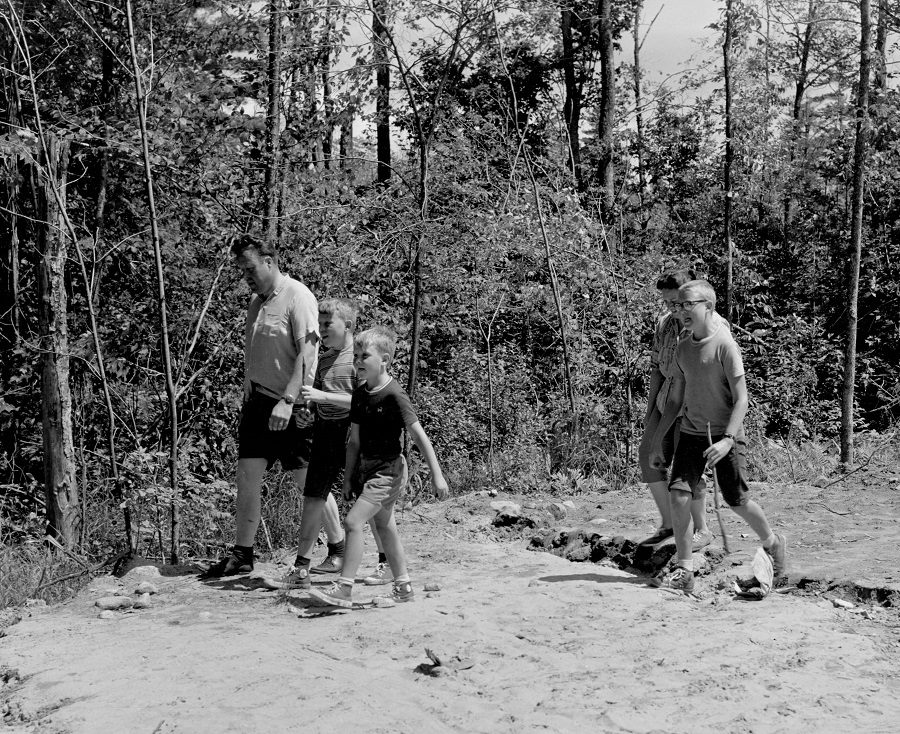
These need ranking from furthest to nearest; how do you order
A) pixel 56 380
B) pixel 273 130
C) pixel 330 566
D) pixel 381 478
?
1. pixel 273 130
2. pixel 56 380
3. pixel 330 566
4. pixel 381 478

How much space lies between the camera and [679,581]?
5957 mm

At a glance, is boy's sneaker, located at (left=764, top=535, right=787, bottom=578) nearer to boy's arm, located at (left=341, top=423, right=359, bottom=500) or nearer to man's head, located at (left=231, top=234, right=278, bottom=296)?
boy's arm, located at (left=341, top=423, right=359, bottom=500)

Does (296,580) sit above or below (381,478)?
below

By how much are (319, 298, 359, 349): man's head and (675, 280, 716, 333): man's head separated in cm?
198

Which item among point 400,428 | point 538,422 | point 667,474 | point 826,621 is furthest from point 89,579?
point 538,422

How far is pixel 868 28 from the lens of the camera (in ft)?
33.0

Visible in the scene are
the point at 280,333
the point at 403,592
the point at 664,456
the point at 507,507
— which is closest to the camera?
the point at 403,592

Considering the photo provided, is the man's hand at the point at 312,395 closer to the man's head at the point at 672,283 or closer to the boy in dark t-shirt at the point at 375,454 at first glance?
the boy in dark t-shirt at the point at 375,454

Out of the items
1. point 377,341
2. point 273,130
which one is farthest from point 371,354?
point 273,130

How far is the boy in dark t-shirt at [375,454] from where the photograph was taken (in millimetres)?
5422

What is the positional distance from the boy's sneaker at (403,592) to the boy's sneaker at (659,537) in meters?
1.83

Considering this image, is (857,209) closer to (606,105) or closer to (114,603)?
(114,603)

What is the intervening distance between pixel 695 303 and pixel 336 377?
214cm

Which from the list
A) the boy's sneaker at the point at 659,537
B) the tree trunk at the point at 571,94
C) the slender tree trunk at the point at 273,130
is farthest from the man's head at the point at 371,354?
the tree trunk at the point at 571,94
